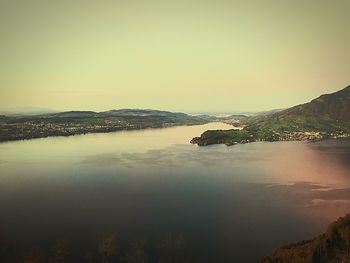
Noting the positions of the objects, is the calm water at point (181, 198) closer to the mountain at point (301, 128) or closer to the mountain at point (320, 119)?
the mountain at point (301, 128)

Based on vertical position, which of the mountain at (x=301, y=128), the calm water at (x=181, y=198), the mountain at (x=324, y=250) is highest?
the mountain at (x=301, y=128)

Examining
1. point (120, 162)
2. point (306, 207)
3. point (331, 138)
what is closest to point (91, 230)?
point (306, 207)

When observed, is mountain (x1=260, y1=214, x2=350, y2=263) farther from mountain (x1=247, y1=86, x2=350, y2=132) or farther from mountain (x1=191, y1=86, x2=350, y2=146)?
mountain (x1=247, y1=86, x2=350, y2=132)

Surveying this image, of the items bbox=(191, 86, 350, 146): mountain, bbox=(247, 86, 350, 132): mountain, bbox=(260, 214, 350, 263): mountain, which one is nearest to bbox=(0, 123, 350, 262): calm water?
bbox=(260, 214, 350, 263): mountain

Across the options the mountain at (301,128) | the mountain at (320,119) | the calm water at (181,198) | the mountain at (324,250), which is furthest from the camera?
the mountain at (320,119)

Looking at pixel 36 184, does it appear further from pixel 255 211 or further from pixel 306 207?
pixel 306 207

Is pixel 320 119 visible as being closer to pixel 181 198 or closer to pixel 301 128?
pixel 301 128

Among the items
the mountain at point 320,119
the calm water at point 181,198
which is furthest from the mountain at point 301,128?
the calm water at point 181,198
